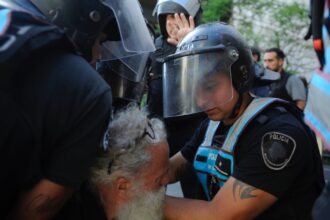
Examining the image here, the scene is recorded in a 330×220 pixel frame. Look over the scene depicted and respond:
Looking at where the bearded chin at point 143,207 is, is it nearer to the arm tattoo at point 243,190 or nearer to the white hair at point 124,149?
Answer: the white hair at point 124,149

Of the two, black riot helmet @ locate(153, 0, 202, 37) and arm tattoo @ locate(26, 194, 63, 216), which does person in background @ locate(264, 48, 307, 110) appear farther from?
arm tattoo @ locate(26, 194, 63, 216)

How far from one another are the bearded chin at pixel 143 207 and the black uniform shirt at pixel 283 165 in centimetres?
30

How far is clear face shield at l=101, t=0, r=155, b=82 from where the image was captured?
5.57 feet

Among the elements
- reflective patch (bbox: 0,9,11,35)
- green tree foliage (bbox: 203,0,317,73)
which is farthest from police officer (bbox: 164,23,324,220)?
green tree foliage (bbox: 203,0,317,73)

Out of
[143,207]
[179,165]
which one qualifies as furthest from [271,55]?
[143,207]

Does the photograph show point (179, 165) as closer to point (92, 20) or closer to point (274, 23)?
point (92, 20)

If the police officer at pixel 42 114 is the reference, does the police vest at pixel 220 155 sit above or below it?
below

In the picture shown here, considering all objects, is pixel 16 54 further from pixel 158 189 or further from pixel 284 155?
pixel 284 155

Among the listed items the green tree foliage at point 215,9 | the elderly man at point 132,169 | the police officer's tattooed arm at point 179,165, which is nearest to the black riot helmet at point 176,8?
the police officer's tattooed arm at point 179,165

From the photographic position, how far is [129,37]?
1775 mm

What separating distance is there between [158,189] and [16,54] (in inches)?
34.5

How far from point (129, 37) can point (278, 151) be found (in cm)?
69

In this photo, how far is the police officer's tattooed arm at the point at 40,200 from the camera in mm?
1202

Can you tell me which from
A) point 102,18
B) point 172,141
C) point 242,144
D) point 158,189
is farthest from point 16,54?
point 172,141
